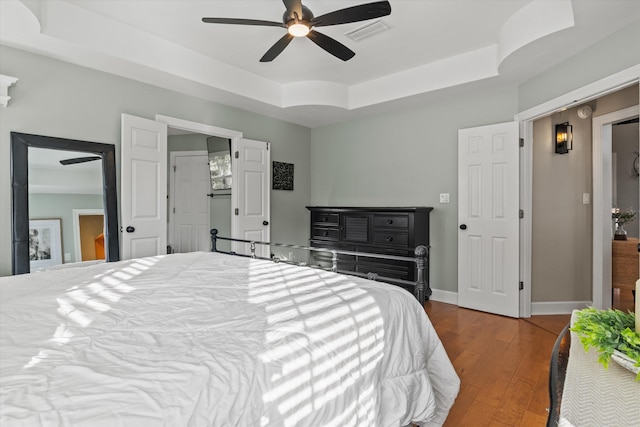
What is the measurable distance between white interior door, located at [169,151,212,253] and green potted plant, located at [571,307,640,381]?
5.19 m

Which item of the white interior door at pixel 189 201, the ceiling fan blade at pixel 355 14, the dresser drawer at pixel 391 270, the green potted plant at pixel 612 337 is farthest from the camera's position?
the white interior door at pixel 189 201

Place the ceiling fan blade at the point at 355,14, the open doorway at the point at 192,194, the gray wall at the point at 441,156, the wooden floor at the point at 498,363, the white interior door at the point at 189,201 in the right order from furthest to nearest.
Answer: the white interior door at the point at 189,201, the open doorway at the point at 192,194, the gray wall at the point at 441,156, the ceiling fan blade at the point at 355,14, the wooden floor at the point at 498,363

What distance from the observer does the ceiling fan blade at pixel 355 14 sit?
2062 millimetres

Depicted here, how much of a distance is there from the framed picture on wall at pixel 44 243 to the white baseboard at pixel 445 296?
4.05 m

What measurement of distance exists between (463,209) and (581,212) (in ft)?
4.05

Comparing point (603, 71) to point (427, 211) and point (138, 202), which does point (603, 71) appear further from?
point (138, 202)

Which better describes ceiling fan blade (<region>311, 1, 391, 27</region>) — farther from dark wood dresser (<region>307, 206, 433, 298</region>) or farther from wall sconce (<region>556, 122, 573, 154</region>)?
wall sconce (<region>556, 122, 573, 154</region>)

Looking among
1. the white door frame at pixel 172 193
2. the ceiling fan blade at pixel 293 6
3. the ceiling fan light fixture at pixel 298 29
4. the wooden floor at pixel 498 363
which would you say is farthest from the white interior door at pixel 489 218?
the white door frame at pixel 172 193

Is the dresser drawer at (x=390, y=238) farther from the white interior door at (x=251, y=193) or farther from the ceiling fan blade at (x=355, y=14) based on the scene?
the ceiling fan blade at (x=355, y=14)

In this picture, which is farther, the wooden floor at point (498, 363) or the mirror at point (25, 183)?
the mirror at point (25, 183)

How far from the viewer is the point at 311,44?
10.6ft

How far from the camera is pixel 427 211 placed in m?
4.00

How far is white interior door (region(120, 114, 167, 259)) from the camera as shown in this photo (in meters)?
3.18

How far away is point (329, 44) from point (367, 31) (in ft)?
2.09
